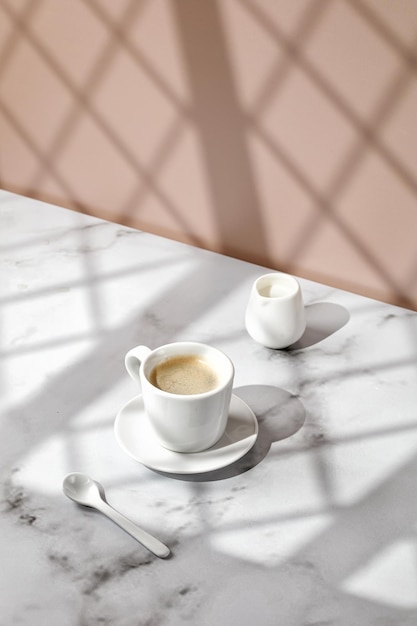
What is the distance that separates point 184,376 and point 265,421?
15 centimetres

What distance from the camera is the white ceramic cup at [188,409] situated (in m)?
1.08

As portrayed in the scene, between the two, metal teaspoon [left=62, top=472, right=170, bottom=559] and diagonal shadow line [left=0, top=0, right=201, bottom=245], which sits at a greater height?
diagonal shadow line [left=0, top=0, right=201, bottom=245]

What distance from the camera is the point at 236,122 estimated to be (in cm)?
151

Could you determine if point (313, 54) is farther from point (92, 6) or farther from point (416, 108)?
point (92, 6)

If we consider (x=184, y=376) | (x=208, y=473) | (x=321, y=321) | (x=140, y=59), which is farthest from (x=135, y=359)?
(x=140, y=59)

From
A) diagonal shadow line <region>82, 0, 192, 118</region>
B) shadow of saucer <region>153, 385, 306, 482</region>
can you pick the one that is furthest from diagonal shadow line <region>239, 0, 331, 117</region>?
shadow of saucer <region>153, 385, 306, 482</region>

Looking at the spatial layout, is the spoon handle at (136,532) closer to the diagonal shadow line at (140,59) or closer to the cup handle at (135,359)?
the cup handle at (135,359)

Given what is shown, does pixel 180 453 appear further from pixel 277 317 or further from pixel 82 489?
pixel 277 317

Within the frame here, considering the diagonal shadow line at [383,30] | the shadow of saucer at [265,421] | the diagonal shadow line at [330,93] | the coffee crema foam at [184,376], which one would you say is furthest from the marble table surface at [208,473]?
the diagonal shadow line at [383,30]

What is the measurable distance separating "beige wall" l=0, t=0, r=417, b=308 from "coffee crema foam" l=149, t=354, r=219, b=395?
0.45m

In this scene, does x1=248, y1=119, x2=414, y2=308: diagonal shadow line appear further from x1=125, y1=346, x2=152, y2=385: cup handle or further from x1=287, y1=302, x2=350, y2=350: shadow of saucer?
x1=125, y1=346, x2=152, y2=385: cup handle

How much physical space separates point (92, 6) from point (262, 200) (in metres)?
0.48

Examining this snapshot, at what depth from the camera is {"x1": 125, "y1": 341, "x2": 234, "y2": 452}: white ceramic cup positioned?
1077 millimetres

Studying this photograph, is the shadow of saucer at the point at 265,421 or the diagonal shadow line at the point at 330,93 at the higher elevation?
the diagonal shadow line at the point at 330,93
